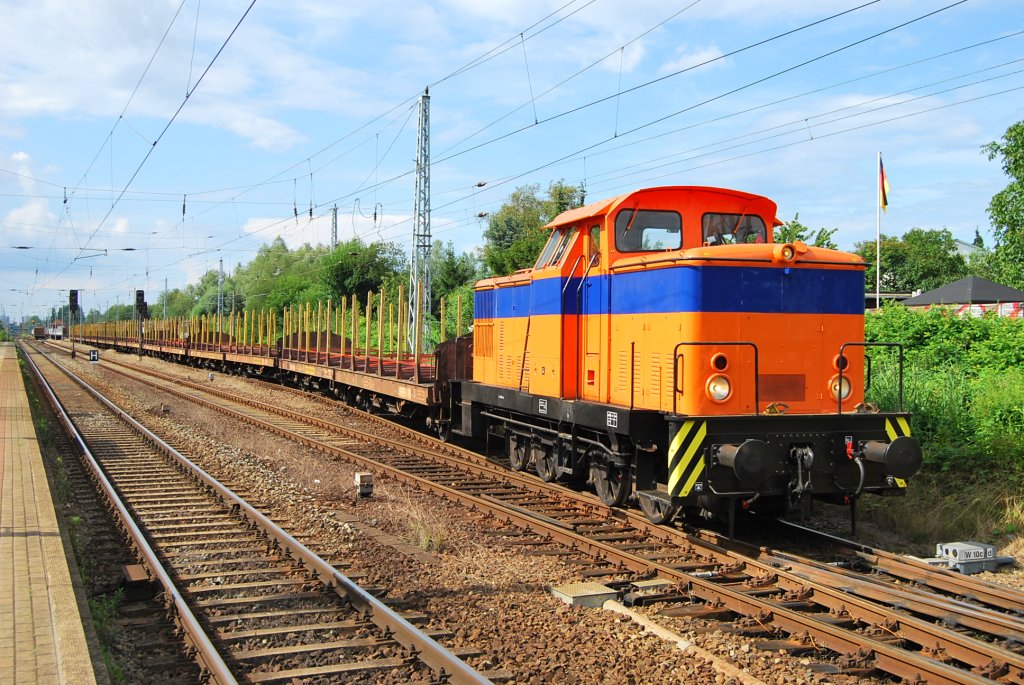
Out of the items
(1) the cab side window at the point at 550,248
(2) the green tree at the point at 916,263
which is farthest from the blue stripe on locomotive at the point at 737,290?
(2) the green tree at the point at 916,263

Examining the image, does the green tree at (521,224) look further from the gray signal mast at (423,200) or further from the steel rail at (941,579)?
the steel rail at (941,579)

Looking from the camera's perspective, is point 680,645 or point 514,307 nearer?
point 680,645

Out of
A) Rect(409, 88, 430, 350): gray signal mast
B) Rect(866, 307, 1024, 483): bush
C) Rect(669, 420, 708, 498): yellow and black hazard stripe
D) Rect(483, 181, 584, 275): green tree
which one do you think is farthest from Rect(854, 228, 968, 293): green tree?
Rect(669, 420, 708, 498): yellow and black hazard stripe

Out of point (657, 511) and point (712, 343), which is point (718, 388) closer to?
point (712, 343)

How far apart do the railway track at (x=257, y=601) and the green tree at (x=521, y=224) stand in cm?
2096

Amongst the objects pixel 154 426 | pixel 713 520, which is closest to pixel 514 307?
pixel 713 520

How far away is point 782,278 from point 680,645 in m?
3.86

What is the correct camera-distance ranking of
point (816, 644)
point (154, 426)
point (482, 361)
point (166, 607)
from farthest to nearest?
1. point (154, 426)
2. point (482, 361)
3. point (166, 607)
4. point (816, 644)

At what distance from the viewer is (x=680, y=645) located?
548 cm

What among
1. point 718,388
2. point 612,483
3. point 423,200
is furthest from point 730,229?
point 423,200

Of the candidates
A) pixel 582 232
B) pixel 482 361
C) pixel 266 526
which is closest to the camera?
pixel 266 526

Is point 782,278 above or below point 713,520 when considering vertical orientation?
above

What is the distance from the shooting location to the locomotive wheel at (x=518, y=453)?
1188cm

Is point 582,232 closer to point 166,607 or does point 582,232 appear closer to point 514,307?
point 514,307
